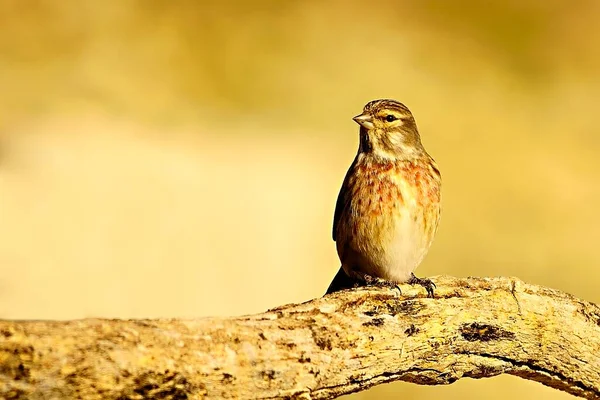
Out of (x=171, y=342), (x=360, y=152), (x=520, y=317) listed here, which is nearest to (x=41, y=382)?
(x=171, y=342)

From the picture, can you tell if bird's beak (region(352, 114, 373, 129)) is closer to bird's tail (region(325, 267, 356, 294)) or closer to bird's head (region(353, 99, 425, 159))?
bird's head (region(353, 99, 425, 159))

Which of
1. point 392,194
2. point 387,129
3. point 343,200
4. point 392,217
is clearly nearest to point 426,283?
point 392,217

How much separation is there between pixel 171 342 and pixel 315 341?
658 millimetres

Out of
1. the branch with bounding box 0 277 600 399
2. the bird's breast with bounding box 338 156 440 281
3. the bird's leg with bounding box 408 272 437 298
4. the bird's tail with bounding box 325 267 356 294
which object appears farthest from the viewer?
the bird's tail with bounding box 325 267 356 294

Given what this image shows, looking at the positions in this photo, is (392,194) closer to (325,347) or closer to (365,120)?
(365,120)

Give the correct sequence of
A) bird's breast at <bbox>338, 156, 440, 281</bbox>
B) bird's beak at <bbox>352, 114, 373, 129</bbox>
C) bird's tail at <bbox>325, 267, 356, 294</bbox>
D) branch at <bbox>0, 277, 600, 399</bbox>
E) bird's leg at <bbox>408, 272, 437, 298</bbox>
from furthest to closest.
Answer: bird's tail at <bbox>325, 267, 356, 294</bbox>
bird's beak at <bbox>352, 114, 373, 129</bbox>
bird's breast at <bbox>338, 156, 440, 281</bbox>
bird's leg at <bbox>408, 272, 437, 298</bbox>
branch at <bbox>0, 277, 600, 399</bbox>

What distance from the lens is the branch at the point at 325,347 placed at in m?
2.92

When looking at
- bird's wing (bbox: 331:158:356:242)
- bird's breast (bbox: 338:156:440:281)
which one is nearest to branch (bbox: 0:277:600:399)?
bird's breast (bbox: 338:156:440:281)

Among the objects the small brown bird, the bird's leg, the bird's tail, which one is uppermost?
the small brown bird

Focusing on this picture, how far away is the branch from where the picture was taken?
2.92 meters

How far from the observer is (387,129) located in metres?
4.96

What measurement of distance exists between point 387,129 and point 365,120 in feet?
0.46

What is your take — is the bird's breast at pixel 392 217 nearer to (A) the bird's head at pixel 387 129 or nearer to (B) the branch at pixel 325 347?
(A) the bird's head at pixel 387 129

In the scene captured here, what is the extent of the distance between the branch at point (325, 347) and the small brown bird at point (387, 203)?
61 cm
